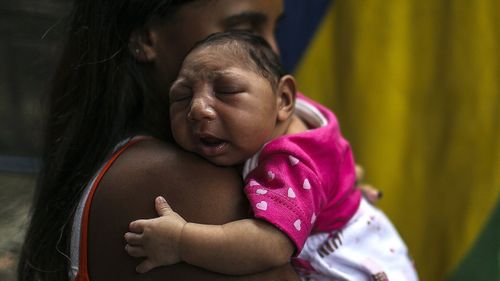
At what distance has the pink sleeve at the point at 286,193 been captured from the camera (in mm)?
1192

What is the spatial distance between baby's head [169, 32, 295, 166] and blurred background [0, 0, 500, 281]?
3.43 feet

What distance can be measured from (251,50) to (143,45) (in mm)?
326

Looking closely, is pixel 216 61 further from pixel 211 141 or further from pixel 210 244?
pixel 210 244

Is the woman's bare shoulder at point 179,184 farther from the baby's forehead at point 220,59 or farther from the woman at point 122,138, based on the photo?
the baby's forehead at point 220,59

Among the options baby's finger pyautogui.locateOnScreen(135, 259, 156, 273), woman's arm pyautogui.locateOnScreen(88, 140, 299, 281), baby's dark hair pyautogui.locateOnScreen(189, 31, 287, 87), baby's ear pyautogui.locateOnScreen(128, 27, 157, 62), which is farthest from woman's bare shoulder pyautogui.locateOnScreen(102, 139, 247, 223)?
baby's ear pyautogui.locateOnScreen(128, 27, 157, 62)

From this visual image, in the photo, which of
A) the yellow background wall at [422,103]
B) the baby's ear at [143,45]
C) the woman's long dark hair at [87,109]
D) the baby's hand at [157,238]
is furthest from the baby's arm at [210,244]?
the yellow background wall at [422,103]

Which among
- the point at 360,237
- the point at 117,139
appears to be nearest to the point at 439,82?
the point at 360,237

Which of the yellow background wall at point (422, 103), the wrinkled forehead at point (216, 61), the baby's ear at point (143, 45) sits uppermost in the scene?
the wrinkled forehead at point (216, 61)

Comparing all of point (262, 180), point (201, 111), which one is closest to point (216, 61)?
point (201, 111)

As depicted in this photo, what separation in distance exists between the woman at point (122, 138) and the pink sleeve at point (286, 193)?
0.18 ft

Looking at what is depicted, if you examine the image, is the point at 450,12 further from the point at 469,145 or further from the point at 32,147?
the point at 32,147

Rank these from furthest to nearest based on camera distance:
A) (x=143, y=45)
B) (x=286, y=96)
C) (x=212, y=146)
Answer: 1. (x=143, y=45)
2. (x=286, y=96)
3. (x=212, y=146)

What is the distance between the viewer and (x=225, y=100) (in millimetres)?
1268

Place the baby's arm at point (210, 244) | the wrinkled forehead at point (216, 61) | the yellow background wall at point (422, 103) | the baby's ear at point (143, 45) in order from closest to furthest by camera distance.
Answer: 1. the baby's arm at point (210, 244)
2. the wrinkled forehead at point (216, 61)
3. the baby's ear at point (143, 45)
4. the yellow background wall at point (422, 103)
